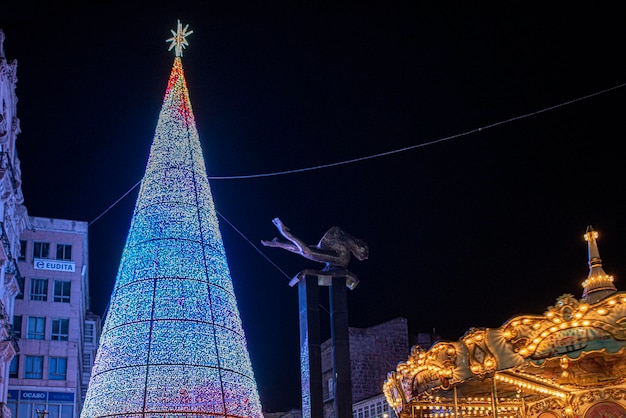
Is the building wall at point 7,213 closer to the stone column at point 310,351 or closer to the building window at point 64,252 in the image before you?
the building window at point 64,252

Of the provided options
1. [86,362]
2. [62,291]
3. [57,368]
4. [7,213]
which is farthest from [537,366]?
[86,362]

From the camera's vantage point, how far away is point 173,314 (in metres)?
27.3

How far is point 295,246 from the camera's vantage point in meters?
30.2

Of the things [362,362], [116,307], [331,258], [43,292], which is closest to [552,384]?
[331,258]

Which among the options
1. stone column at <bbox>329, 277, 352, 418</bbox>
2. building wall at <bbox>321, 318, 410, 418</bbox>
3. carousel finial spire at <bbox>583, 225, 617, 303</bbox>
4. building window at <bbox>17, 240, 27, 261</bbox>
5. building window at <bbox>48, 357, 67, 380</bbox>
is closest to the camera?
carousel finial spire at <bbox>583, 225, 617, 303</bbox>

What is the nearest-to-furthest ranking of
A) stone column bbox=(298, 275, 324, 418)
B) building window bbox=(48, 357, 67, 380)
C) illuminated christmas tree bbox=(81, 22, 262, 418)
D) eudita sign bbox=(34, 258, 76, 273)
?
illuminated christmas tree bbox=(81, 22, 262, 418) < stone column bbox=(298, 275, 324, 418) < building window bbox=(48, 357, 67, 380) < eudita sign bbox=(34, 258, 76, 273)

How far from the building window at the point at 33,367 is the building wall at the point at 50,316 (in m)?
0.02

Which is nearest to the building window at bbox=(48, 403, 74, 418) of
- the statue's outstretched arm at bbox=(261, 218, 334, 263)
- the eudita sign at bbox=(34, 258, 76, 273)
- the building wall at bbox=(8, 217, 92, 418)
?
the building wall at bbox=(8, 217, 92, 418)

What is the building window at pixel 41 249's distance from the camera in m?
54.1

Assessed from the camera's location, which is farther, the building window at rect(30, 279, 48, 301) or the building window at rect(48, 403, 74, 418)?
the building window at rect(30, 279, 48, 301)

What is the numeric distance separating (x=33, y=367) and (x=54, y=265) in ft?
23.1

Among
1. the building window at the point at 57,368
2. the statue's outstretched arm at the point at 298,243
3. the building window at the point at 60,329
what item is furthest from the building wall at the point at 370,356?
the statue's outstretched arm at the point at 298,243

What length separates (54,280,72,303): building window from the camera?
53.6 meters

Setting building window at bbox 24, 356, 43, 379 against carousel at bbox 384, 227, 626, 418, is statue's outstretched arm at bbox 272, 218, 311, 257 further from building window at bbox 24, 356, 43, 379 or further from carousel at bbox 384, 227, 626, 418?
building window at bbox 24, 356, 43, 379
